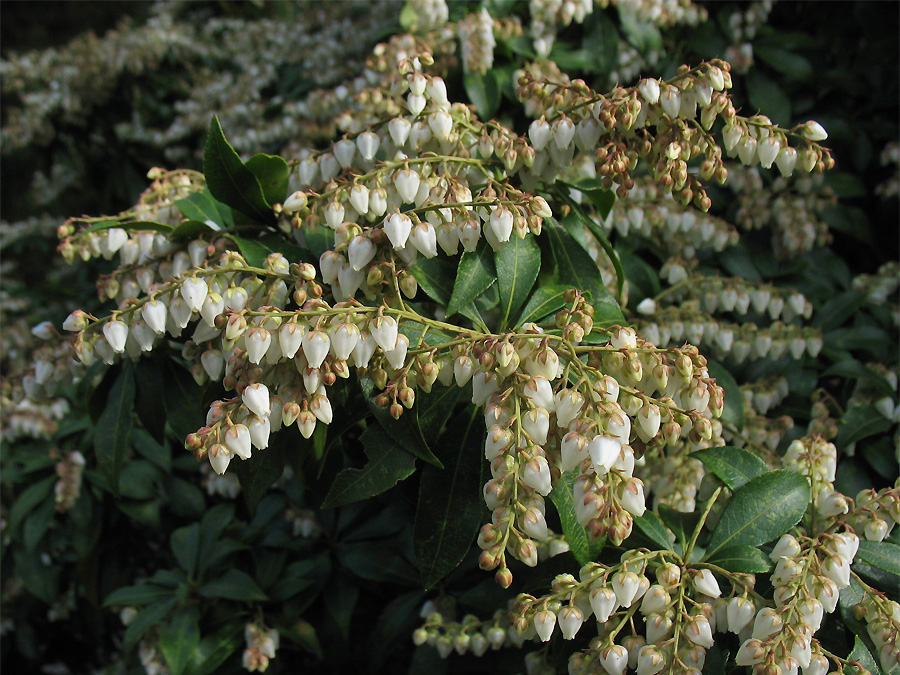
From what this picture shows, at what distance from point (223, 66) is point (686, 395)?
4.72 metres

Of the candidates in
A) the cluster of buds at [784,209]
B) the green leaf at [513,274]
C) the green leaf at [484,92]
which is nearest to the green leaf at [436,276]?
the green leaf at [513,274]

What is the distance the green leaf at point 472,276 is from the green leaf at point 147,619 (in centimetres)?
132

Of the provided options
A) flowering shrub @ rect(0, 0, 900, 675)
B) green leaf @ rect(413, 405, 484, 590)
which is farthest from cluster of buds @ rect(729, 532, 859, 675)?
green leaf @ rect(413, 405, 484, 590)

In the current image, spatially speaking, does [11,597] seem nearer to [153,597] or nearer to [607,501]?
[153,597]

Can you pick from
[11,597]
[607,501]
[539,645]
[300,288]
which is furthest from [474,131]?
[11,597]

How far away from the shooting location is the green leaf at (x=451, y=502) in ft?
4.35

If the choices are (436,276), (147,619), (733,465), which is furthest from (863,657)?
(147,619)

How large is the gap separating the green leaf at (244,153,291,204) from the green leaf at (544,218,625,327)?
1.94ft

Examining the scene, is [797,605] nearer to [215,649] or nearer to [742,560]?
[742,560]

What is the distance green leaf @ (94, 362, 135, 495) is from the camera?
1642 mm

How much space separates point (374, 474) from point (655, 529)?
54 centimetres

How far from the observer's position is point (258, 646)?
6.07ft

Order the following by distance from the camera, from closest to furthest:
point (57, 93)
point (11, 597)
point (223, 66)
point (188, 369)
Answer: point (188, 369) → point (11, 597) → point (57, 93) → point (223, 66)

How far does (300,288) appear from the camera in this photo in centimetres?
132
